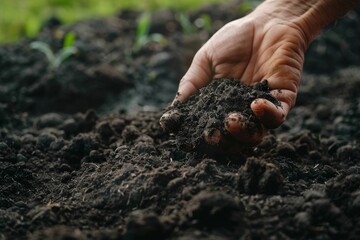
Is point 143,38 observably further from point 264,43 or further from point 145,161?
point 145,161

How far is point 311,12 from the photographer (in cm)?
243

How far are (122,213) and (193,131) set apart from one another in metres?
0.50

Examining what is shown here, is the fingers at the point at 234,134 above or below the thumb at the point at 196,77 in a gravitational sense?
below

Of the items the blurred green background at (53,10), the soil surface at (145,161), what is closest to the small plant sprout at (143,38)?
the soil surface at (145,161)

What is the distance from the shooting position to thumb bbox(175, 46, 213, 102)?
2275 millimetres

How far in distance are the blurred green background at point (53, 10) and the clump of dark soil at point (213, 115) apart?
269 cm

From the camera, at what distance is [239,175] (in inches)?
69.7

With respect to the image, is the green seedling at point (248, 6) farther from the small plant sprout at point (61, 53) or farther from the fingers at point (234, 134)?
the fingers at point (234, 134)

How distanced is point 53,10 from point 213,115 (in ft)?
11.1

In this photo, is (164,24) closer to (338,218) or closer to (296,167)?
(296,167)

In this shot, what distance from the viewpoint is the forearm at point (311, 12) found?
2.40 m

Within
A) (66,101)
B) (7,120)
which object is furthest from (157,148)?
(66,101)

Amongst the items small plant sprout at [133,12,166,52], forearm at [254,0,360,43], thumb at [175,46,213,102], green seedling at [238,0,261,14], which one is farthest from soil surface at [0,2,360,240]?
green seedling at [238,0,261,14]

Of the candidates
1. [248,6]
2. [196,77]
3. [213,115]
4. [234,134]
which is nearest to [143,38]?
[248,6]
